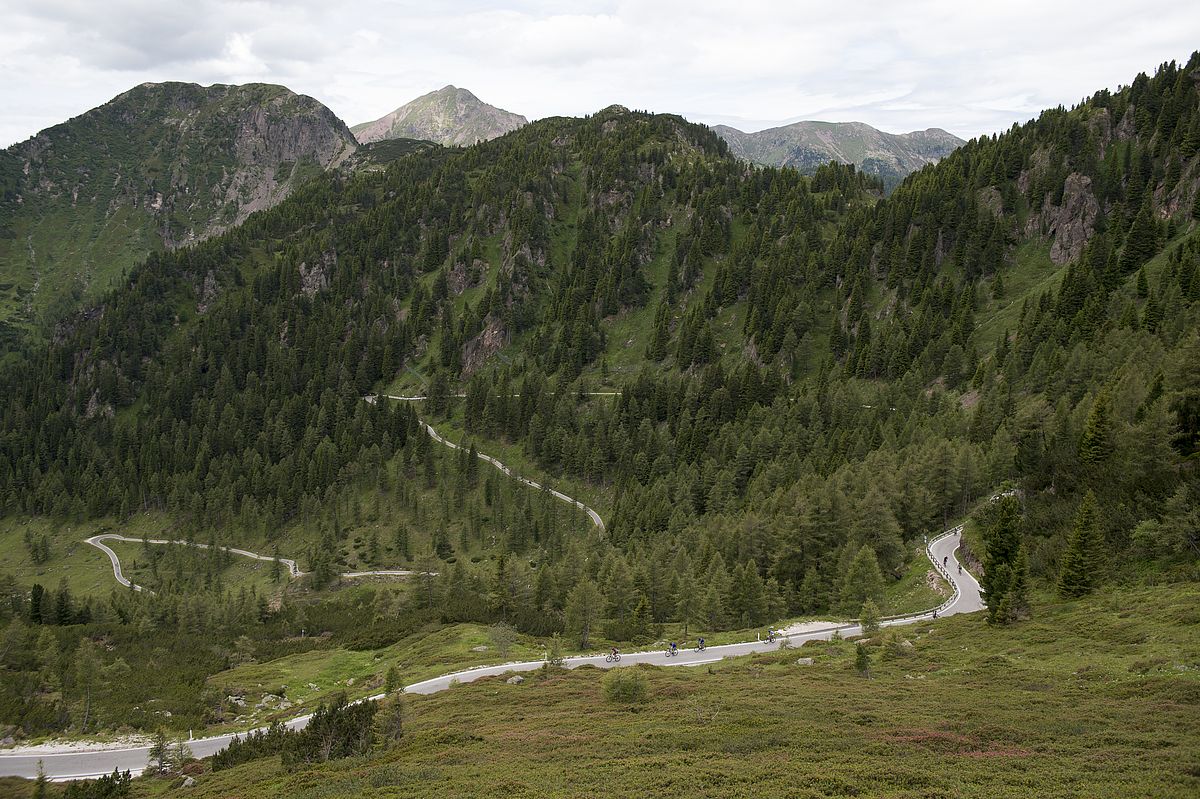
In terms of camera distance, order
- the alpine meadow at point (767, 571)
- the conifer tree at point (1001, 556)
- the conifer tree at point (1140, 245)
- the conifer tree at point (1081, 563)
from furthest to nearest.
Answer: the conifer tree at point (1140, 245) → the conifer tree at point (1001, 556) → the conifer tree at point (1081, 563) → the alpine meadow at point (767, 571)

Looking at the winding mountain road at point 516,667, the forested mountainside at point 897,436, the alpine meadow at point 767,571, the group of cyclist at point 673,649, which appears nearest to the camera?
the alpine meadow at point 767,571

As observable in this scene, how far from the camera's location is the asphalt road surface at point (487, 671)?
5425 cm

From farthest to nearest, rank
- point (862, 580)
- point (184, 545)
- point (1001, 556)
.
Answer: point (184, 545)
point (862, 580)
point (1001, 556)

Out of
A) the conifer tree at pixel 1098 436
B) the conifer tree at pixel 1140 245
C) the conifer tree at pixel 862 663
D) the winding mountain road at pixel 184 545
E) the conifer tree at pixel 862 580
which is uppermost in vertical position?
the conifer tree at pixel 1140 245

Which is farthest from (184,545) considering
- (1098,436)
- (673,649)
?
(1098,436)

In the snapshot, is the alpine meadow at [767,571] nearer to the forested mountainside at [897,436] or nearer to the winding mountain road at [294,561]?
the forested mountainside at [897,436]

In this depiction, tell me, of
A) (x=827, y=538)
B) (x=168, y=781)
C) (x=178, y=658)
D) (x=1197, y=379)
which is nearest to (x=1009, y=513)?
(x=1197, y=379)

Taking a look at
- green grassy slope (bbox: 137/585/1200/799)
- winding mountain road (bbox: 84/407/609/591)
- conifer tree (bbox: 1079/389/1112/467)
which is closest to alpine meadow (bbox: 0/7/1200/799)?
green grassy slope (bbox: 137/585/1200/799)

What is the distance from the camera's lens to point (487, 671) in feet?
219

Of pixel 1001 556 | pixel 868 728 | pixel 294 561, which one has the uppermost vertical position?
pixel 1001 556

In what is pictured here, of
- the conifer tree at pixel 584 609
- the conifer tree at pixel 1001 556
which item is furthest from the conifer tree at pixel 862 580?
the conifer tree at pixel 584 609

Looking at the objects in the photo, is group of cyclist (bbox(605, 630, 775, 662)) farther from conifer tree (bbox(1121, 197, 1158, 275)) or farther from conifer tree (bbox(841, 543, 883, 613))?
conifer tree (bbox(1121, 197, 1158, 275))

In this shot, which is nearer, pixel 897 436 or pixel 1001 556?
pixel 1001 556

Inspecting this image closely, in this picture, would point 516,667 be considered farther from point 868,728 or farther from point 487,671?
point 868,728
